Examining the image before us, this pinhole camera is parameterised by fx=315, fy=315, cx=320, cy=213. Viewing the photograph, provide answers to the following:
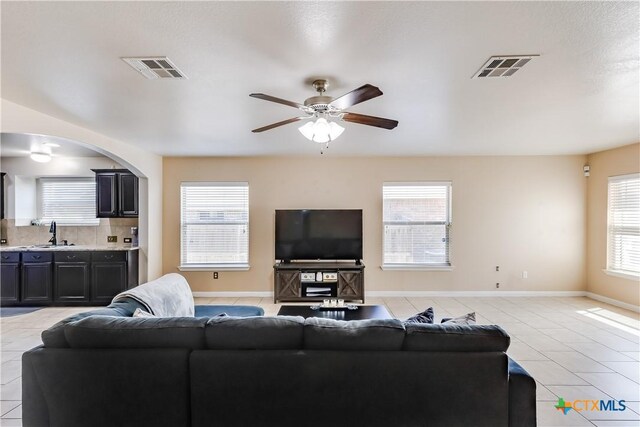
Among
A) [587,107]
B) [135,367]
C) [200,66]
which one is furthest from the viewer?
[587,107]

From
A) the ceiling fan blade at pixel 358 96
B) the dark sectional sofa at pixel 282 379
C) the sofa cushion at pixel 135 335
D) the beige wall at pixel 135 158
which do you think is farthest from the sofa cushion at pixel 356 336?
Result: the beige wall at pixel 135 158

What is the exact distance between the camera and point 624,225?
5105 mm

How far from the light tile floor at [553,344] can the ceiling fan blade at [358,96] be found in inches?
105

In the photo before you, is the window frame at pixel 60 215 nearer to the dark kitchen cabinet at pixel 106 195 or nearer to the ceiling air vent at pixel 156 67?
the dark kitchen cabinet at pixel 106 195

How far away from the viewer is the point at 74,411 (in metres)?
1.84

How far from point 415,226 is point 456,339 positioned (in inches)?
165

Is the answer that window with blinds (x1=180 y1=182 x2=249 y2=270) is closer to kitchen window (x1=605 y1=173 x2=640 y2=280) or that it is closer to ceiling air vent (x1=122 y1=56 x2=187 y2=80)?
ceiling air vent (x1=122 y1=56 x2=187 y2=80)

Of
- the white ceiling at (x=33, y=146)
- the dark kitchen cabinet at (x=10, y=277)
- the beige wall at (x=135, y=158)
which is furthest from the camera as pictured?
the dark kitchen cabinet at (x=10, y=277)

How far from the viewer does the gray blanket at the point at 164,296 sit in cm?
274

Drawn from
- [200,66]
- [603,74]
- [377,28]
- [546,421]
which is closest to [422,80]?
[377,28]

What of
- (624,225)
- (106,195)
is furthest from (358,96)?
(624,225)

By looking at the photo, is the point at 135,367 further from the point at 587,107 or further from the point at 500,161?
the point at 500,161

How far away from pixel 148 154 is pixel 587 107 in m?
6.09

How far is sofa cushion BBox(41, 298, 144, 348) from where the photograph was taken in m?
1.91
